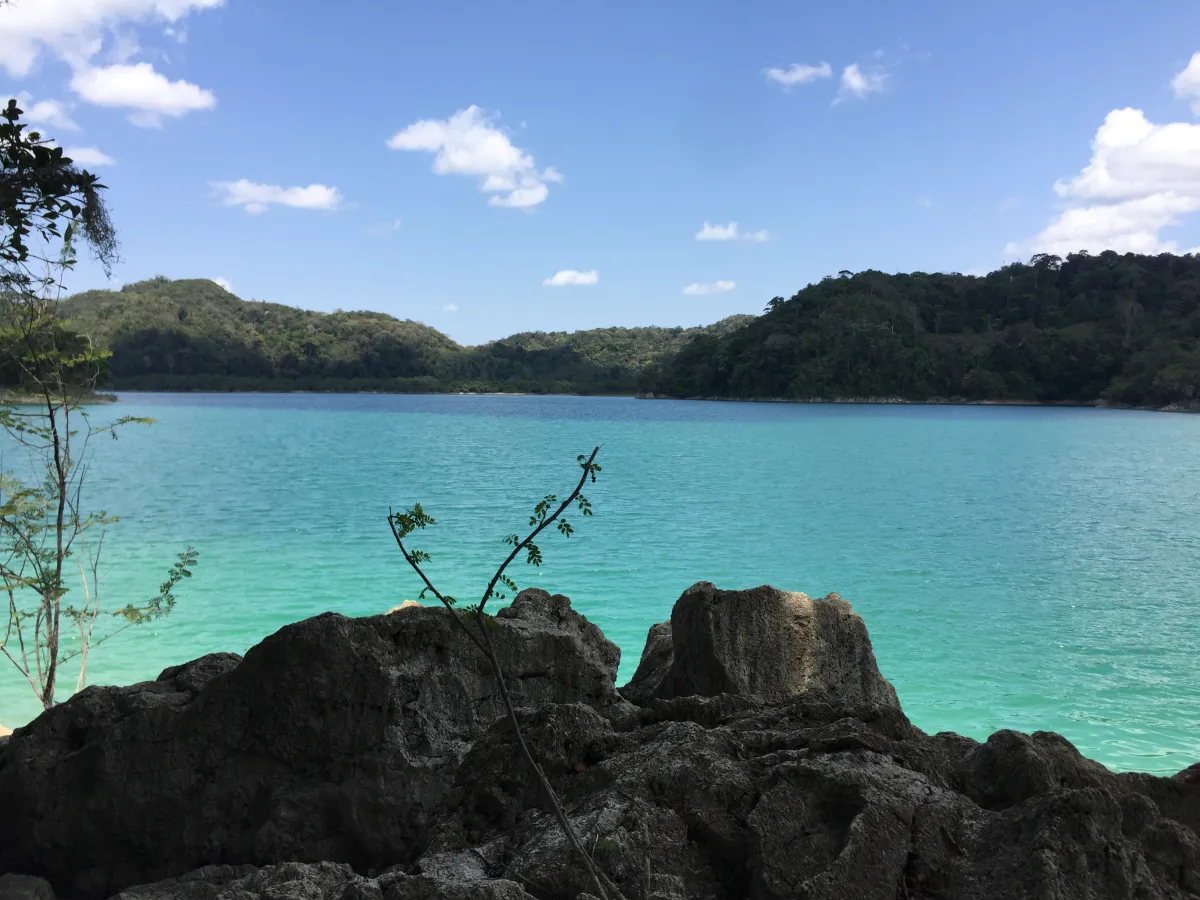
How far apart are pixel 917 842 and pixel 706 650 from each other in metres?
1.97

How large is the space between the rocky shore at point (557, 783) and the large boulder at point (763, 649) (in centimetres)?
1

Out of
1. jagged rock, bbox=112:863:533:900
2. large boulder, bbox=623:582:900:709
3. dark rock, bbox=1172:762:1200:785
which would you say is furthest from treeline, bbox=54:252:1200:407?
jagged rock, bbox=112:863:533:900

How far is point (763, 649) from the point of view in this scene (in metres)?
4.13

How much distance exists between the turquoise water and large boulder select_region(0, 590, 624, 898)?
22.6ft

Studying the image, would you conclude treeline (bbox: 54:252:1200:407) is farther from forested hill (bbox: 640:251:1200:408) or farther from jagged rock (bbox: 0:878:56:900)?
jagged rock (bbox: 0:878:56:900)

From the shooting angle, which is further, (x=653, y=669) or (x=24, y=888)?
(x=653, y=669)

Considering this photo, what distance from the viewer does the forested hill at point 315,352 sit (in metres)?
119

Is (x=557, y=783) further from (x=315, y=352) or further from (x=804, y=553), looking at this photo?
(x=315, y=352)

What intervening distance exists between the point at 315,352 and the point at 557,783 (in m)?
140

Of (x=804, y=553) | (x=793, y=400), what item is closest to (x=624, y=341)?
(x=793, y=400)

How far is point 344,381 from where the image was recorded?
136 meters

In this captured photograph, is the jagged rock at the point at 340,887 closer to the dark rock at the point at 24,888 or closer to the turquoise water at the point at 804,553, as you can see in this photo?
the dark rock at the point at 24,888

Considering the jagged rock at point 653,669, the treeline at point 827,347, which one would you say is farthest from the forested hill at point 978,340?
the jagged rock at point 653,669

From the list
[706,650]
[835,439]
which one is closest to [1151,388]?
[835,439]
